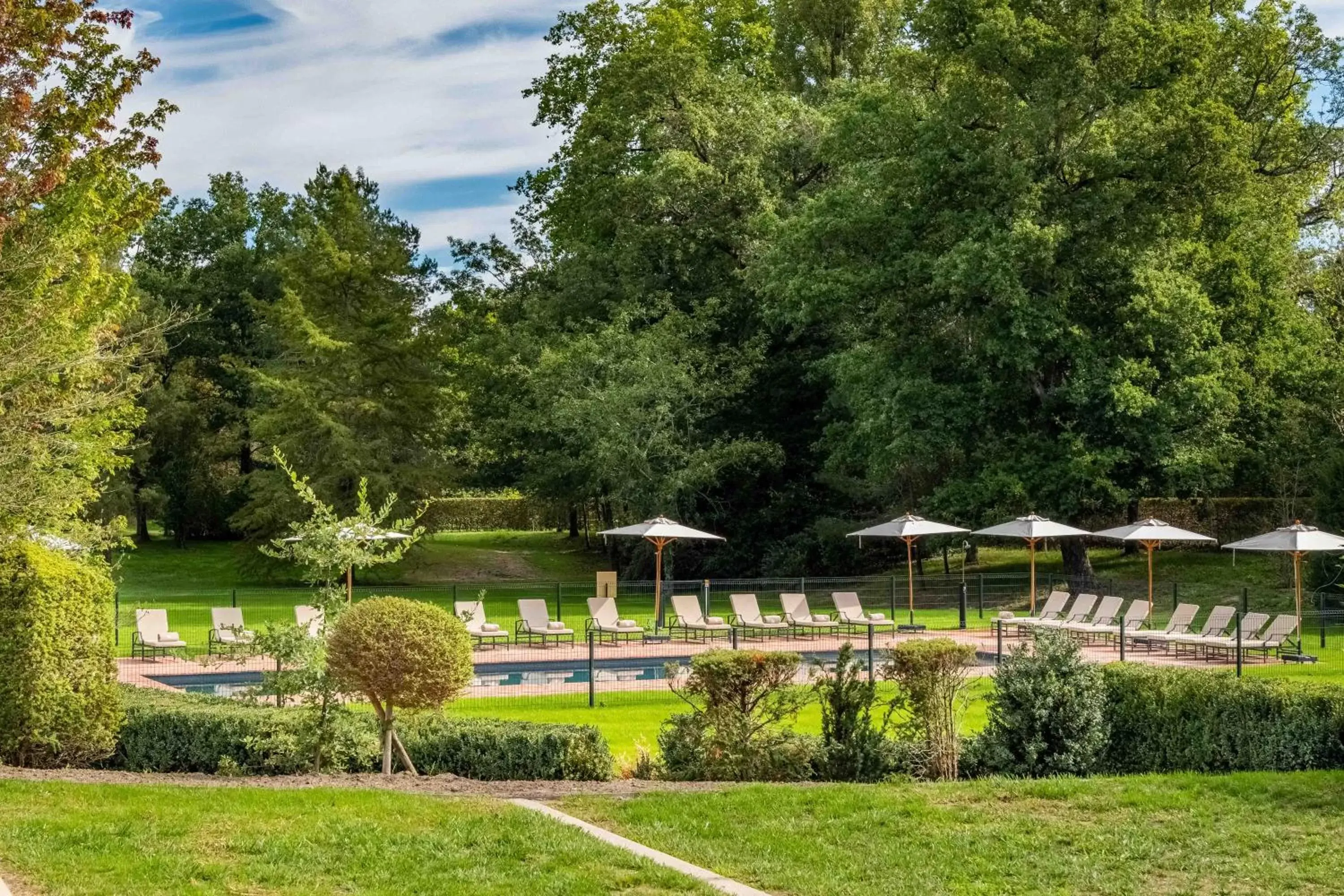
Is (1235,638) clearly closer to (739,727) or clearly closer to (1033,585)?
(1033,585)

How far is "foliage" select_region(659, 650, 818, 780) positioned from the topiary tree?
1.81m

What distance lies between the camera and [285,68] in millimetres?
18328

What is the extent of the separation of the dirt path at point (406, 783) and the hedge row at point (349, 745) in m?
0.30

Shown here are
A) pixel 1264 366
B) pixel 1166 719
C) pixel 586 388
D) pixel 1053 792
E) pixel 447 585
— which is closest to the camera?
pixel 1053 792

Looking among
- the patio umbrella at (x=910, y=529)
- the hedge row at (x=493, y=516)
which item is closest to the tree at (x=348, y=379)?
the hedge row at (x=493, y=516)

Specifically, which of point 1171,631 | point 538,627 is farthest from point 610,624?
point 1171,631

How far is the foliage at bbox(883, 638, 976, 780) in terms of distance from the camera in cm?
1059

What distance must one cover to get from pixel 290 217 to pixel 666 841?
2068 inches

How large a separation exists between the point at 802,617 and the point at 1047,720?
16.2 m

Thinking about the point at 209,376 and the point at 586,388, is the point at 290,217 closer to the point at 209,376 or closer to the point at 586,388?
the point at 209,376

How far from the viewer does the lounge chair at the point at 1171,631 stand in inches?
895

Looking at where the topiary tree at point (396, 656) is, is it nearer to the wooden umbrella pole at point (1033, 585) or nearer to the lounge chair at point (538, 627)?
the lounge chair at point (538, 627)

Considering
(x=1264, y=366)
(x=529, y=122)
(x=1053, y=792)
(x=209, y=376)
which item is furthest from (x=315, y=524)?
(x=209, y=376)

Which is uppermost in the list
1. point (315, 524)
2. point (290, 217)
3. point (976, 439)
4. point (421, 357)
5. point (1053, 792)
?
point (290, 217)
